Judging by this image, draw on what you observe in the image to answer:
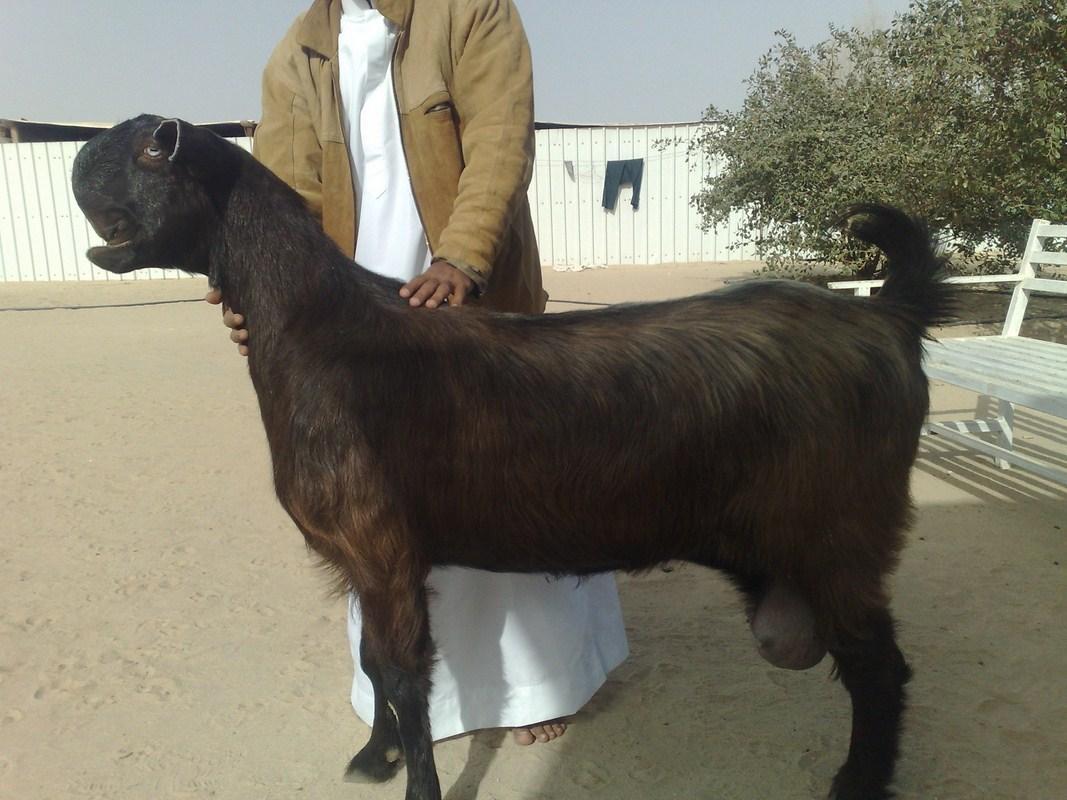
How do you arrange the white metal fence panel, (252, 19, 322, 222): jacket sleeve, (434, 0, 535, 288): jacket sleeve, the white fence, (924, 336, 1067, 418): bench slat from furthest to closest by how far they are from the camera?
the white metal fence panel
the white fence
(924, 336, 1067, 418): bench slat
(252, 19, 322, 222): jacket sleeve
(434, 0, 535, 288): jacket sleeve

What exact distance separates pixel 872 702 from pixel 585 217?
55.2ft

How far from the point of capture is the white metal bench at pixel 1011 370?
180 inches

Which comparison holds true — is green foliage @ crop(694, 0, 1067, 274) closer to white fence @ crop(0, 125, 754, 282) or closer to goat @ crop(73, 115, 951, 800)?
white fence @ crop(0, 125, 754, 282)

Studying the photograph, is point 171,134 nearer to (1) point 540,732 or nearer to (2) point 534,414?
(2) point 534,414

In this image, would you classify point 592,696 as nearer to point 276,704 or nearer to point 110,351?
point 276,704

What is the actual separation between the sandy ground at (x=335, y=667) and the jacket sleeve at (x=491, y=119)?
1.76m

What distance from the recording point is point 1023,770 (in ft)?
9.51

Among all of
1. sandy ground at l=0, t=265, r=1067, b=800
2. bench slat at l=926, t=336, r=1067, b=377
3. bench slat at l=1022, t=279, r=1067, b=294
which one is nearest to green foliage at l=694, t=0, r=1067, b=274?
bench slat at l=1022, t=279, r=1067, b=294

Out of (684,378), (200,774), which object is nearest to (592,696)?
(200,774)

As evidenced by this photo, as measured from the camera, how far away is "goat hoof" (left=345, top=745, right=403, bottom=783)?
3.02 m

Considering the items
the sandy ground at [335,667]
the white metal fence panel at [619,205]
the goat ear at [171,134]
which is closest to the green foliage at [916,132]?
the sandy ground at [335,667]

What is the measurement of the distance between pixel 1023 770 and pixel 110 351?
9.95m

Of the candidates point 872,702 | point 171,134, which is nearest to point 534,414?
point 171,134

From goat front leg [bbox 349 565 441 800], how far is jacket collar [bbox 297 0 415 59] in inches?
66.6
